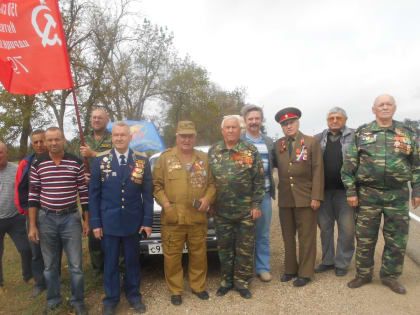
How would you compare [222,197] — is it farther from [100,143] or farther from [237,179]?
[100,143]

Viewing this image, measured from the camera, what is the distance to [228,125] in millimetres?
3480

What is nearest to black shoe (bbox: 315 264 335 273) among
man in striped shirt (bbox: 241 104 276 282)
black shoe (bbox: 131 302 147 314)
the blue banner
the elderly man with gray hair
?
the elderly man with gray hair

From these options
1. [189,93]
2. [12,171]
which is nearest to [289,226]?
[12,171]

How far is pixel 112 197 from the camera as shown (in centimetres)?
316

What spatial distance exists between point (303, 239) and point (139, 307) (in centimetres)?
202

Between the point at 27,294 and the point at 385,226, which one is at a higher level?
the point at 385,226

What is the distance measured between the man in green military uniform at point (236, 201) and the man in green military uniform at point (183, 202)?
0.16 m

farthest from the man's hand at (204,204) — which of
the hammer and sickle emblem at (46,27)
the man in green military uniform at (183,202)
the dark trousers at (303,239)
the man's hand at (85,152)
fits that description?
the hammer and sickle emblem at (46,27)

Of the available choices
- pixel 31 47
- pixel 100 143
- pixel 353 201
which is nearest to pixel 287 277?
pixel 353 201

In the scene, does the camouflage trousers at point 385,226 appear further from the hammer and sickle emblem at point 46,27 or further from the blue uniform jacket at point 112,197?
the hammer and sickle emblem at point 46,27

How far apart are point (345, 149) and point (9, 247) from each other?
6639mm

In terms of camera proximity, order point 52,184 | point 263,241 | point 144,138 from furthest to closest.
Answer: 1. point 144,138
2. point 263,241
3. point 52,184

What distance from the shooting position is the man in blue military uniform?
3162 millimetres

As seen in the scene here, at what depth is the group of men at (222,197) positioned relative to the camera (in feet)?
10.4
